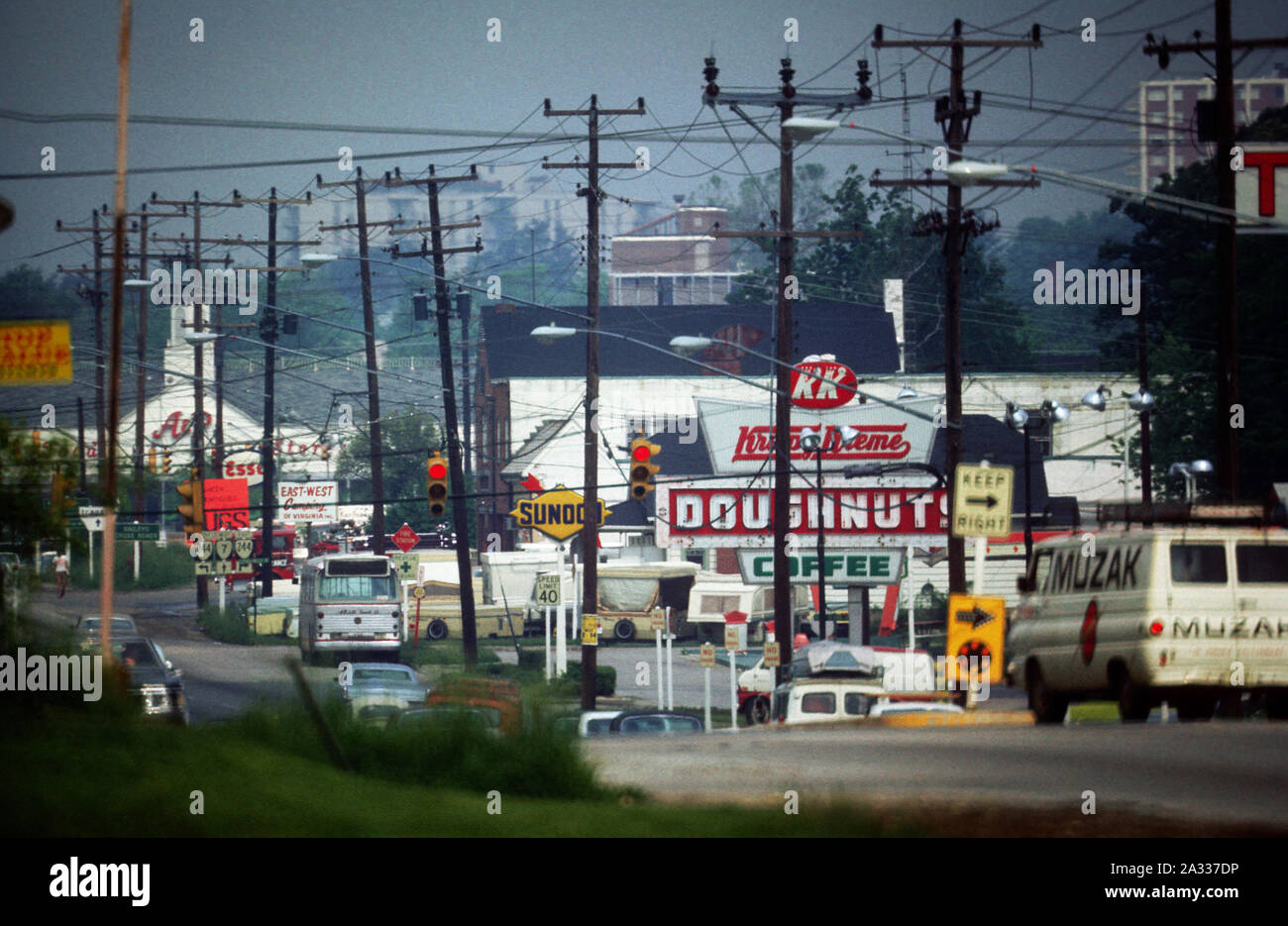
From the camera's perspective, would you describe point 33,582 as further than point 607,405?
No

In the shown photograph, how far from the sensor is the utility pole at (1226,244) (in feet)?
75.3

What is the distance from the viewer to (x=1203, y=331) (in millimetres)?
53750

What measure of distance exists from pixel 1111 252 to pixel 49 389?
44.8m

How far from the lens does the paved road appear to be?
451 inches

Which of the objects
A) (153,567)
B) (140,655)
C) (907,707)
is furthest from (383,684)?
(153,567)

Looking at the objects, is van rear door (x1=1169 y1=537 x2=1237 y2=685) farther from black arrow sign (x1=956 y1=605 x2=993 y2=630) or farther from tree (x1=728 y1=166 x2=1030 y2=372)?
tree (x1=728 y1=166 x2=1030 y2=372)

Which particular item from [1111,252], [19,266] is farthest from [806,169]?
[19,266]

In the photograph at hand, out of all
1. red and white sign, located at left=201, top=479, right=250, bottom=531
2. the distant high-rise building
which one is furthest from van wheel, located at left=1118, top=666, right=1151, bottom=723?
red and white sign, located at left=201, top=479, right=250, bottom=531

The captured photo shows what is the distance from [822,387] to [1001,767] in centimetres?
3160

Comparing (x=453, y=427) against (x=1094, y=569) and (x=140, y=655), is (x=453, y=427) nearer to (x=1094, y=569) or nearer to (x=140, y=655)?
(x=140, y=655)

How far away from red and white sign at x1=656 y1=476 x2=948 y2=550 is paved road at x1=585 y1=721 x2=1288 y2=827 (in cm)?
2413

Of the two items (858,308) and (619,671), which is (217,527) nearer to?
(619,671)

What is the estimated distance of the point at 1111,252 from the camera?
58.1m

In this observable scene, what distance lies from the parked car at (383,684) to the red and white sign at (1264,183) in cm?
1429
